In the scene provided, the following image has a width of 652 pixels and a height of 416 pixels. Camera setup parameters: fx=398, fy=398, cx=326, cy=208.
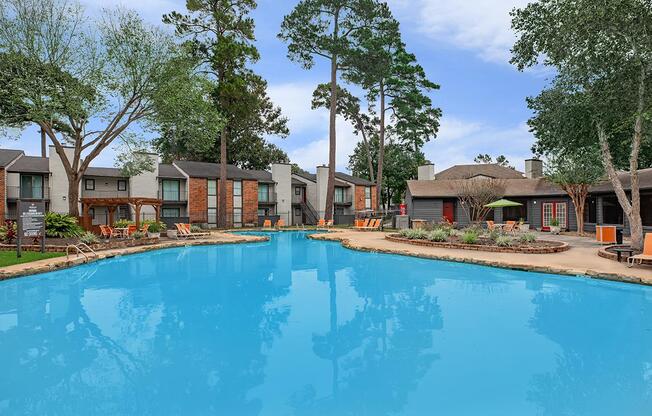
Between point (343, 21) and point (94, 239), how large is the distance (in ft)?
77.6

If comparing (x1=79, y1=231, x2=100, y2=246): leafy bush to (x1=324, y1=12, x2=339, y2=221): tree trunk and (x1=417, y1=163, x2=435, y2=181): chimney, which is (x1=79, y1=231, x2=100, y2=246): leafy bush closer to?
(x1=324, y1=12, x2=339, y2=221): tree trunk

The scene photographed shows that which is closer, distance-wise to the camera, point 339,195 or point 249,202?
point 249,202

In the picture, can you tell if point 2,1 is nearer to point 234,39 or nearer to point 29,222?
point 29,222

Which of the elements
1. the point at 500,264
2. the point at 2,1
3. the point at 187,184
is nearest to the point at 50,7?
the point at 2,1

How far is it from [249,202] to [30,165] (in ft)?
51.6

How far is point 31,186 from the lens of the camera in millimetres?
27344

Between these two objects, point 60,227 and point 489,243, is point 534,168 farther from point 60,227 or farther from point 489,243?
point 60,227

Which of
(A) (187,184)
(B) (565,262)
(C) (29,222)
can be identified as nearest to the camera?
(B) (565,262)

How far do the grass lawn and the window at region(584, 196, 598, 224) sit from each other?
27.5 metres

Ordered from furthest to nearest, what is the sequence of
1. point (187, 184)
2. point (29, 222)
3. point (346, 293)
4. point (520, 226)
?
point (187, 184)
point (520, 226)
point (29, 222)
point (346, 293)

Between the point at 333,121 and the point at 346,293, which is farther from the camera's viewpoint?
the point at 333,121

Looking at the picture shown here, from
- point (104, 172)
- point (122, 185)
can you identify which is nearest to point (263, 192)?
point (122, 185)

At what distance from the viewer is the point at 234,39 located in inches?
1174

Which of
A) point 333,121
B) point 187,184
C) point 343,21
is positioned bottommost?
point 187,184
